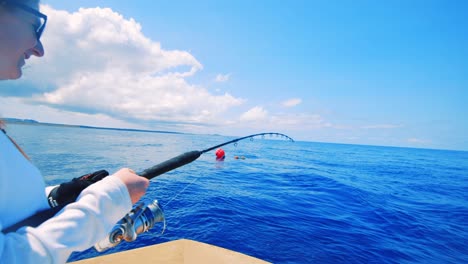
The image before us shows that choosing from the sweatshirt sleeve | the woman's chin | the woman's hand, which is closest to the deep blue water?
the woman's hand

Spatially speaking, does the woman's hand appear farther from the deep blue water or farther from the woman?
the deep blue water

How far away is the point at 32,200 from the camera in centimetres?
102

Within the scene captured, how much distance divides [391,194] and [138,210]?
16782 mm

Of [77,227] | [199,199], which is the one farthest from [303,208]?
[77,227]

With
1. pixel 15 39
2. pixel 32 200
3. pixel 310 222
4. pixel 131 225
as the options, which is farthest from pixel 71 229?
pixel 310 222

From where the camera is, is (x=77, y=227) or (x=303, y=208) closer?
(x=77, y=227)

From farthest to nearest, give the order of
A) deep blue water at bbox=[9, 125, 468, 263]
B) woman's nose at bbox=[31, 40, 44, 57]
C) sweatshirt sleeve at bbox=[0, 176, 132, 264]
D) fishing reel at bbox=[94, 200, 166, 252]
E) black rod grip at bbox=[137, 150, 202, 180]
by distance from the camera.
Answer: deep blue water at bbox=[9, 125, 468, 263] < black rod grip at bbox=[137, 150, 202, 180] < fishing reel at bbox=[94, 200, 166, 252] < woman's nose at bbox=[31, 40, 44, 57] < sweatshirt sleeve at bbox=[0, 176, 132, 264]

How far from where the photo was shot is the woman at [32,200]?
0.81 meters

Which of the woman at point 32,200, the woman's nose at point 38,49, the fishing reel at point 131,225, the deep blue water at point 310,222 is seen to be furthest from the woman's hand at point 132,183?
the deep blue water at point 310,222

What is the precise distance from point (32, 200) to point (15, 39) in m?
0.78

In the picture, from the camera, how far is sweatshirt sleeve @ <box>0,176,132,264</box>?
2.52 ft

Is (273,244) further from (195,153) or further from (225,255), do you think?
(195,153)

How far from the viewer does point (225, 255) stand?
3.74 metres

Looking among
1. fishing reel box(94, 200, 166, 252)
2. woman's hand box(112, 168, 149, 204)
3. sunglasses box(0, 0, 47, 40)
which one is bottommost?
fishing reel box(94, 200, 166, 252)
